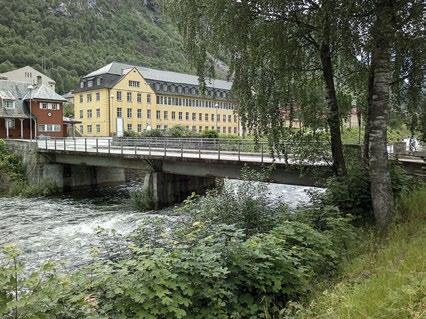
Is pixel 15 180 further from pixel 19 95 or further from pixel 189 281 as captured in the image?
pixel 189 281

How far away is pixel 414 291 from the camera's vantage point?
15.7ft

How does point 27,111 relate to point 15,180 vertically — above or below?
above

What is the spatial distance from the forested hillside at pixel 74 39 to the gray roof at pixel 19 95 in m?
76.4

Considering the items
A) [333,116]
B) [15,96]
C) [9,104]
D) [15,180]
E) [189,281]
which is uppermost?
[15,96]

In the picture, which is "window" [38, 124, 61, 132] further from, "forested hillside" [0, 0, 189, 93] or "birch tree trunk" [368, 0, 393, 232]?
"forested hillside" [0, 0, 189, 93]

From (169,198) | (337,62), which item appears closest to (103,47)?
(169,198)

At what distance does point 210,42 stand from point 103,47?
16540cm

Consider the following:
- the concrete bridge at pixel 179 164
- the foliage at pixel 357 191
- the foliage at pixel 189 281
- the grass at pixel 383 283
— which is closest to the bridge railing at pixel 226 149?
the concrete bridge at pixel 179 164

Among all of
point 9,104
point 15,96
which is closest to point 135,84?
point 15,96

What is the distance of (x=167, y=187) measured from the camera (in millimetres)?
27562

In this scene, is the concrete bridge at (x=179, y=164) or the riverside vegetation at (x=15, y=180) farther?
the riverside vegetation at (x=15, y=180)

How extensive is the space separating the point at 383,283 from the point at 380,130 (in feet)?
15.4

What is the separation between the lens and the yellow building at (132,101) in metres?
72.4

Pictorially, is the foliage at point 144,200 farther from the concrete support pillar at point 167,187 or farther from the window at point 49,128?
the window at point 49,128
